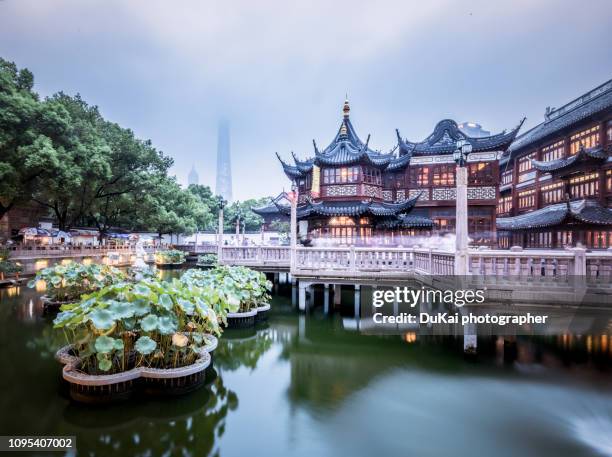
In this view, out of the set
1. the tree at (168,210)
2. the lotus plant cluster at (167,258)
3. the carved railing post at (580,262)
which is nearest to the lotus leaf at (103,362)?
the carved railing post at (580,262)

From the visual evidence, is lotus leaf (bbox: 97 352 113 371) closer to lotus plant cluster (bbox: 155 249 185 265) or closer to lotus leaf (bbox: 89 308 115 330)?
lotus leaf (bbox: 89 308 115 330)

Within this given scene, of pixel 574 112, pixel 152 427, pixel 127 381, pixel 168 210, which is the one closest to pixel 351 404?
pixel 152 427

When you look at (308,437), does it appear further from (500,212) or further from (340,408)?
(500,212)

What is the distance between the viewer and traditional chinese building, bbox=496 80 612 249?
15609mm

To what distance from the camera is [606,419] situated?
5.23 m

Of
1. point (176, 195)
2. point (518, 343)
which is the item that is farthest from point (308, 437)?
point (176, 195)

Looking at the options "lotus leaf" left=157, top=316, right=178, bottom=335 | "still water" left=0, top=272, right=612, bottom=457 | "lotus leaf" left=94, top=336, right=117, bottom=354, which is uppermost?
"lotus leaf" left=157, top=316, right=178, bottom=335

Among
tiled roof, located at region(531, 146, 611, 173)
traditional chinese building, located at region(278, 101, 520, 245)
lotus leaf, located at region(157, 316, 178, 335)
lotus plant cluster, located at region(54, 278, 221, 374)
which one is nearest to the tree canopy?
traditional chinese building, located at region(278, 101, 520, 245)

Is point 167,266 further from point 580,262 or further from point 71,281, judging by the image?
point 580,262

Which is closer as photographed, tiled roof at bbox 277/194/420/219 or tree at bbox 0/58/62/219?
tree at bbox 0/58/62/219

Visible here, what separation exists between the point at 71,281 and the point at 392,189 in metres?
17.4

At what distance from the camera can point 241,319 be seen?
987cm

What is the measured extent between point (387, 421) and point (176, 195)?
38057mm

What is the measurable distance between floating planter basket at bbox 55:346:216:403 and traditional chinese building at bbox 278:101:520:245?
1233 cm
